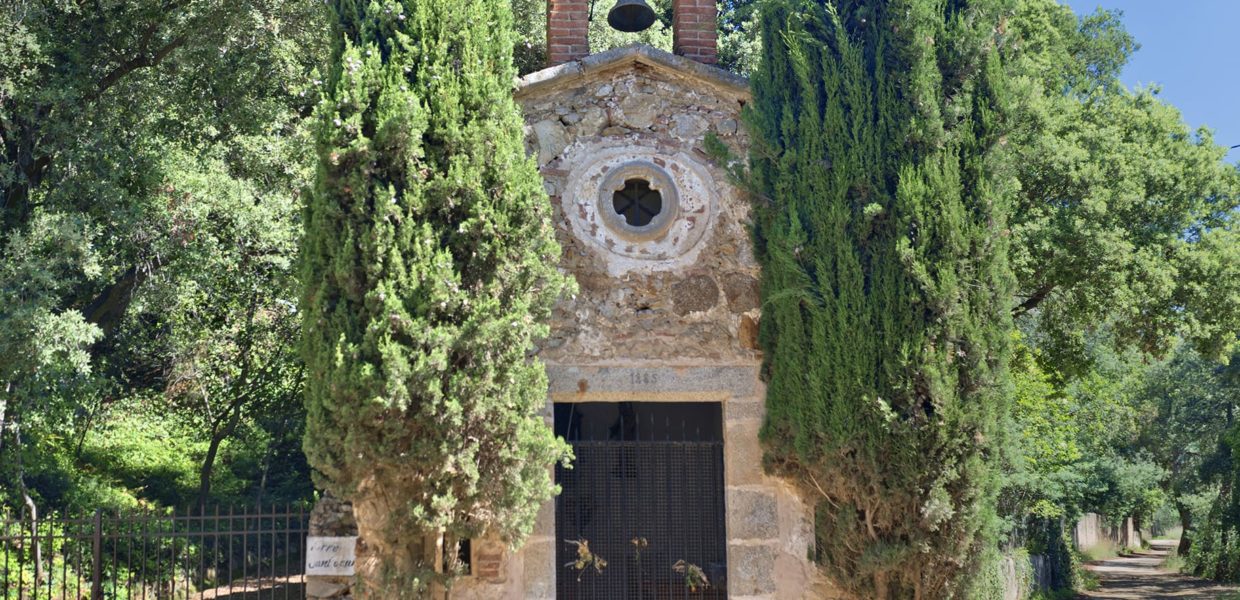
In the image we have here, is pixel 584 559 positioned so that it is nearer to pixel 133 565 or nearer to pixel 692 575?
pixel 692 575

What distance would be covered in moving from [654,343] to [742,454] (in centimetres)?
99

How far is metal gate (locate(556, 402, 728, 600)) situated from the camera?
7.70m

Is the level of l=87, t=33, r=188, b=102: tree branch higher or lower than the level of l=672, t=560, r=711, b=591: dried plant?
higher

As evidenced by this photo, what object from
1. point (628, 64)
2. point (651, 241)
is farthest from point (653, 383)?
point (628, 64)

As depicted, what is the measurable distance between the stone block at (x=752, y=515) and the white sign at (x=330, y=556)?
2569 mm

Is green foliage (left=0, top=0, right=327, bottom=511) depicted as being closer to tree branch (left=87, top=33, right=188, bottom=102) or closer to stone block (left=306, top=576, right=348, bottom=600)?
tree branch (left=87, top=33, right=188, bottom=102)

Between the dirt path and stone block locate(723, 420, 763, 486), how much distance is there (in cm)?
1460

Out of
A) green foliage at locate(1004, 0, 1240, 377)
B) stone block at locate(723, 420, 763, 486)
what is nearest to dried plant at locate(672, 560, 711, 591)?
stone block at locate(723, 420, 763, 486)

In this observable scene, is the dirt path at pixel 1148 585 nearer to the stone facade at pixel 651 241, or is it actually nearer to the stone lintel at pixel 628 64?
the stone facade at pixel 651 241

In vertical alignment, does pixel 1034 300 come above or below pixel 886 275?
above

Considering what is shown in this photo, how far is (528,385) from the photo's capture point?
6738mm

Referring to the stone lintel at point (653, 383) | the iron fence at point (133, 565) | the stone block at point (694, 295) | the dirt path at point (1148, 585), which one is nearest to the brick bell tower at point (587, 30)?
the stone block at point (694, 295)

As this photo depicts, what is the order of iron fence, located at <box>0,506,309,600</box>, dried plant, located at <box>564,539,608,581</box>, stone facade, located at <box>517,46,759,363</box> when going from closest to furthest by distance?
dried plant, located at <box>564,539,608,581</box> < stone facade, located at <box>517,46,759,363</box> < iron fence, located at <box>0,506,309,600</box>

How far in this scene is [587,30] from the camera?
27.3ft
